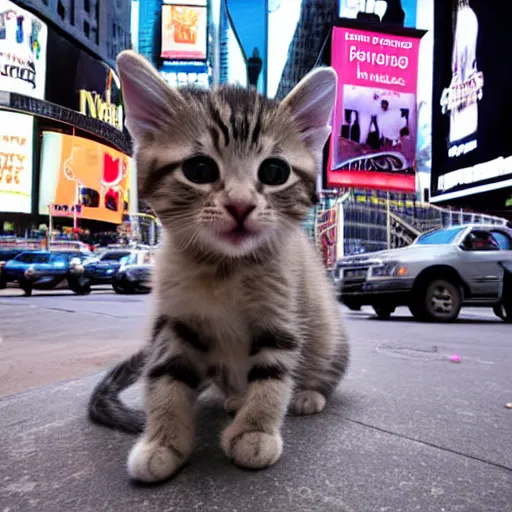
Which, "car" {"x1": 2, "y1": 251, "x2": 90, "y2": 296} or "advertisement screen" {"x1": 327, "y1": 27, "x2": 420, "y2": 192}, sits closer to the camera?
"car" {"x1": 2, "y1": 251, "x2": 90, "y2": 296}

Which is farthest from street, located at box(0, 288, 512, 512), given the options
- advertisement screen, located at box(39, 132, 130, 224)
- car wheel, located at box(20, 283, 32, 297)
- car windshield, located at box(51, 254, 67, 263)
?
advertisement screen, located at box(39, 132, 130, 224)

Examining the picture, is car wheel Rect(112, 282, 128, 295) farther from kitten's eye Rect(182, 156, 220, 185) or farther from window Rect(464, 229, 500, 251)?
kitten's eye Rect(182, 156, 220, 185)

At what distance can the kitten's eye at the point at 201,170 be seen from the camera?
89cm

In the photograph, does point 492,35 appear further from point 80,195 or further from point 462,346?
point 80,195

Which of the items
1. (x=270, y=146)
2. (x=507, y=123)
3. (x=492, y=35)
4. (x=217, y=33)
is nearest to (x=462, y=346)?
(x=270, y=146)

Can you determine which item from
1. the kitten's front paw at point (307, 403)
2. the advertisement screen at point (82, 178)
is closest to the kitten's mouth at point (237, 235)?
the kitten's front paw at point (307, 403)

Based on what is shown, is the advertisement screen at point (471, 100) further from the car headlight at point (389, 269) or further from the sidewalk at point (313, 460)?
the sidewalk at point (313, 460)

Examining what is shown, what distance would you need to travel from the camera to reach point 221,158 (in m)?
0.89

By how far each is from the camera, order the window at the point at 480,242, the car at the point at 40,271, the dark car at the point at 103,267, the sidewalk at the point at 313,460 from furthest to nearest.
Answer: the dark car at the point at 103,267 → the car at the point at 40,271 → the window at the point at 480,242 → the sidewalk at the point at 313,460

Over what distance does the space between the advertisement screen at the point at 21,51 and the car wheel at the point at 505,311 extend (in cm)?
1654

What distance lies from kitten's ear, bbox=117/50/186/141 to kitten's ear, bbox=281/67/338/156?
0.26m

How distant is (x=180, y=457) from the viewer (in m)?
0.83

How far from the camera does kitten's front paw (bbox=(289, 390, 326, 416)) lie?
1.18 meters

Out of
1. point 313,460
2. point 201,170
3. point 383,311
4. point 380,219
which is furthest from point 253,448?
point 380,219
